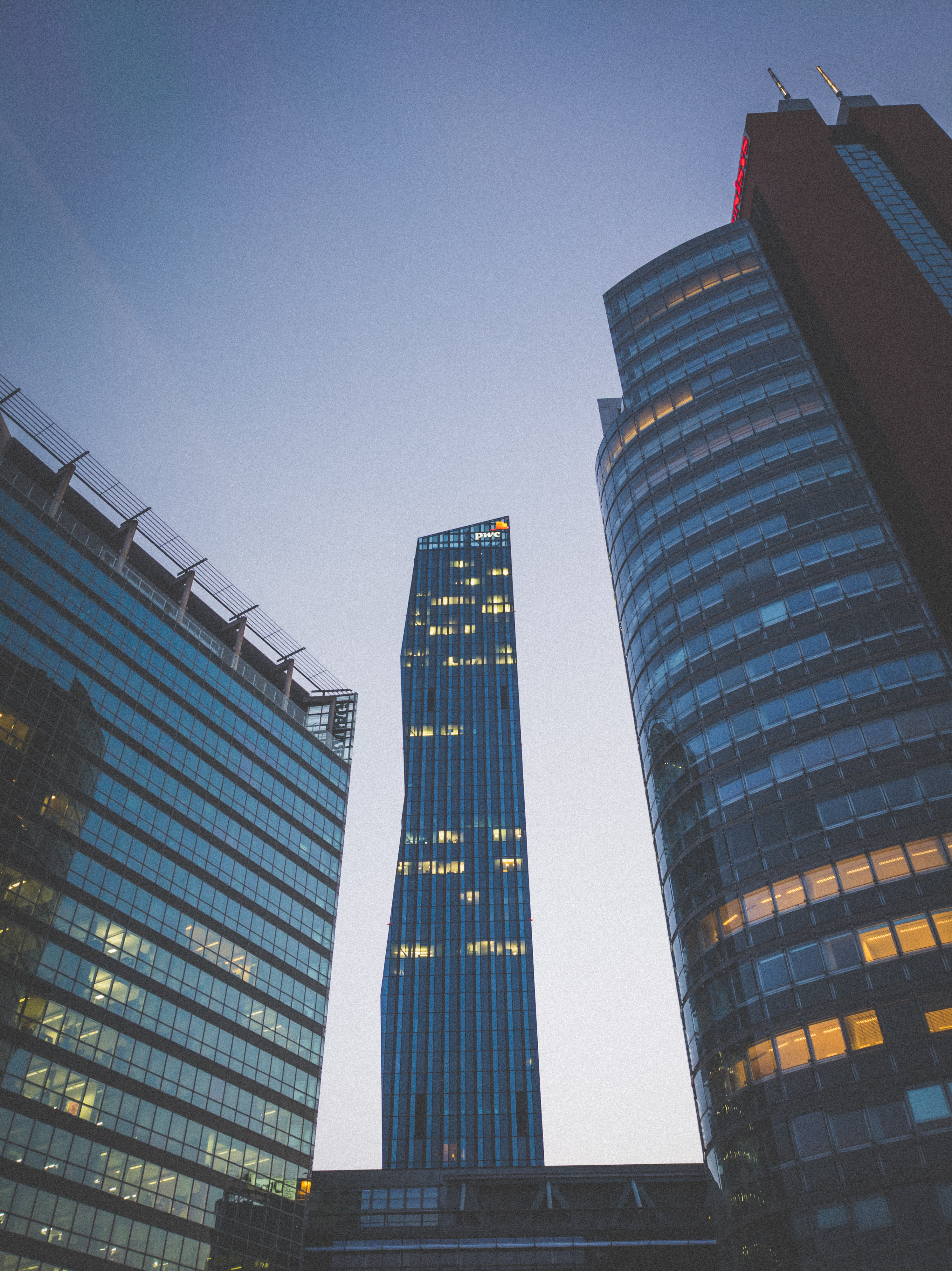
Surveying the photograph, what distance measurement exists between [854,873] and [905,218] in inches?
2359

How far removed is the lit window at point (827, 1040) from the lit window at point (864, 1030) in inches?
13.9

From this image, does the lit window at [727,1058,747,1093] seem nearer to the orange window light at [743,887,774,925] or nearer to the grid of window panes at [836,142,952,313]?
the orange window light at [743,887,774,925]

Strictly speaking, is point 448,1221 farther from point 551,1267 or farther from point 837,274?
point 837,274

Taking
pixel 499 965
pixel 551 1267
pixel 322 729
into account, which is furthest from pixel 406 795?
pixel 551 1267

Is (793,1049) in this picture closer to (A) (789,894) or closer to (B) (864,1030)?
(B) (864,1030)

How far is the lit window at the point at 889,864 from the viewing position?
45.8m

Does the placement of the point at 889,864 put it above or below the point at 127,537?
below

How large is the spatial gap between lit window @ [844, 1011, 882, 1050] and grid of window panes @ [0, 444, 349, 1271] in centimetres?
4191

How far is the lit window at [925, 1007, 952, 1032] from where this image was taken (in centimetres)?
4103

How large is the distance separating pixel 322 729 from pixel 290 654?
319 inches

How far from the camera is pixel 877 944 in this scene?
4438 centimetres

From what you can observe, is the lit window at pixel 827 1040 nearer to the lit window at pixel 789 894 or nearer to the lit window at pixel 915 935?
the lit window at pixel 915 935

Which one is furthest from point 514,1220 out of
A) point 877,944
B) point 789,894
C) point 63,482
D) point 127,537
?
point 63,482

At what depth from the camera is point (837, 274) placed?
7144cm
